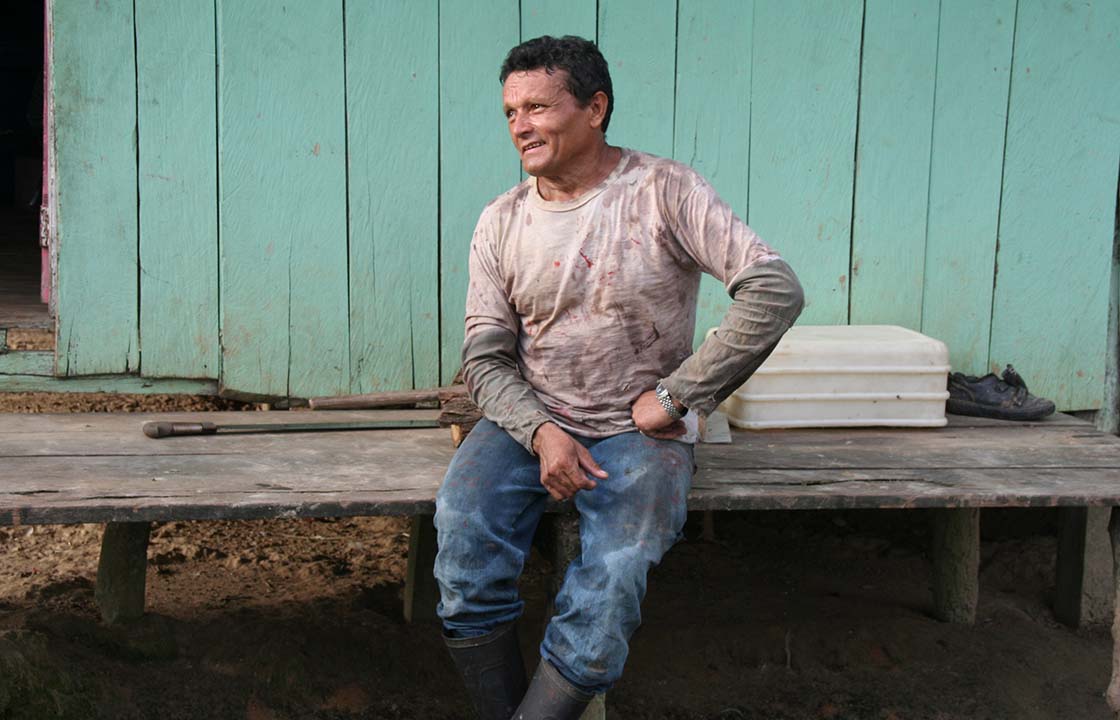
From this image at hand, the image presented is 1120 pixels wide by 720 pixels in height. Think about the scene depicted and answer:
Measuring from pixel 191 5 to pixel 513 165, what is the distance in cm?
115

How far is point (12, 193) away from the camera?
9.70 m

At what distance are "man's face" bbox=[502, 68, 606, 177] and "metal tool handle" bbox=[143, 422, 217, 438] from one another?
134 cm

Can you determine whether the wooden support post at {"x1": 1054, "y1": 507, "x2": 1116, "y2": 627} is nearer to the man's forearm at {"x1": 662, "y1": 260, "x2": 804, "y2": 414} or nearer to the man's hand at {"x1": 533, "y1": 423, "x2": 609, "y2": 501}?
the man's forearm at {"x1": 662, "y1": 260, "x2": 804, "y2": 414}

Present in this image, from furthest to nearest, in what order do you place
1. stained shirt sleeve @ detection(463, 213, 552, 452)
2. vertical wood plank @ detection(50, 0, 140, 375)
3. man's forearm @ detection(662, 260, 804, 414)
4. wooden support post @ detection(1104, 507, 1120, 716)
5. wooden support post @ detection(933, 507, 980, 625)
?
wooden support post @ detection(933, 507, 980, 625) → vertical wood plank @ detection(50, 0, 140, 375) → wooden support post @ detection(1104, 507, 1120, 716) → stained shirt sleeve @ detection(463, 213, 552, 452) → man's forearm @ detection(662, 260, 804, 414)

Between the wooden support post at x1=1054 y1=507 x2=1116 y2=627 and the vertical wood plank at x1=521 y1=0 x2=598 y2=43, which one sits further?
the wooden support post at x1=1054 y1=507 x2=1116 y2=627

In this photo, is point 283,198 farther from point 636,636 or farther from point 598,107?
point 636,636

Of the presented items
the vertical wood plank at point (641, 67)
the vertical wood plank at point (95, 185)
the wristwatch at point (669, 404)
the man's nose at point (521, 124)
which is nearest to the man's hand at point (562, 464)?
the wristwatch at point (669, 404)

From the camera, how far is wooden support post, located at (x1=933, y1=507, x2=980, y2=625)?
13.6ft

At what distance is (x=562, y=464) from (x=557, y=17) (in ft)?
5.76

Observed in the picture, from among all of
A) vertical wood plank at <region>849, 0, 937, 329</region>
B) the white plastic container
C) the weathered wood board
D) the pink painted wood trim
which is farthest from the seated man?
the pink painted wood trim

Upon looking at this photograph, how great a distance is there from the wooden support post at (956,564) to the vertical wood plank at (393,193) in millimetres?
1892

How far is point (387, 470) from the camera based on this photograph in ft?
10.7

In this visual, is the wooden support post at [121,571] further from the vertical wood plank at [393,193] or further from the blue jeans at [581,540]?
the blue jeans at [581,540]

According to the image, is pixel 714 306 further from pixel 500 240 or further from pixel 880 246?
pixel 500 240
